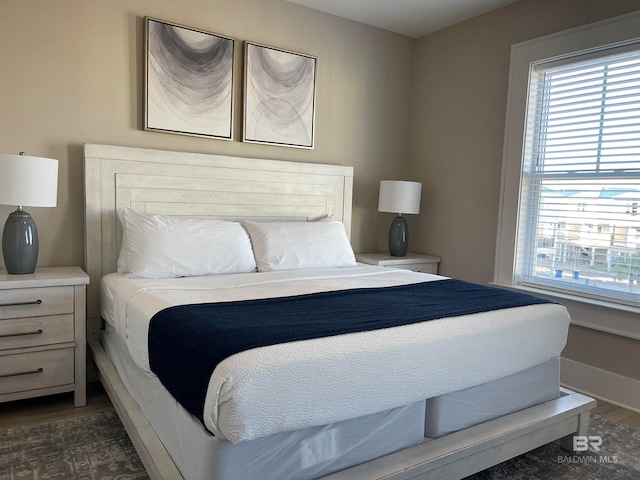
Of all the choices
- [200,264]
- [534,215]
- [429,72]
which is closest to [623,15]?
[534,215]

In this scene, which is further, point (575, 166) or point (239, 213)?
point (239, 213)

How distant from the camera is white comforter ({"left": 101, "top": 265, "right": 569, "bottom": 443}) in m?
1.36

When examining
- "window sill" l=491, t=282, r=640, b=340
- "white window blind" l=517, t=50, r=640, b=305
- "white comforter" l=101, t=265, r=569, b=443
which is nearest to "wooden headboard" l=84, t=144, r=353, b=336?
"white comforter" l=101, t=265, r=569, b=443

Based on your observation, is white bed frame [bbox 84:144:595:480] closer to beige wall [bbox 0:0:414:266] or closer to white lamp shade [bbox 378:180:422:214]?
beige wall [bbox 0:0:414:266]

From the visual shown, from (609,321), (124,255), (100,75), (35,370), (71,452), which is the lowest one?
(71,452)

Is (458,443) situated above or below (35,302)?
below

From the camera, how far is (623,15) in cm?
287

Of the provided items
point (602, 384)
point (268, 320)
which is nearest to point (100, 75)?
point (268, 320)

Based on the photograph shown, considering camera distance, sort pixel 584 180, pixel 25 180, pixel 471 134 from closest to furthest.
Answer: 1. pixel 25 180
2. pixel 584 180
3. pixel 471 134

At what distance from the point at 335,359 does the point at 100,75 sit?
2446 mm

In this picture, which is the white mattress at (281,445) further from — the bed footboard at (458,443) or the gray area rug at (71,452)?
the gray area rug at (71,452)

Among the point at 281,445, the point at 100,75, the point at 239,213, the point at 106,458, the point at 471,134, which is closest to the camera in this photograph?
the point at 281,445

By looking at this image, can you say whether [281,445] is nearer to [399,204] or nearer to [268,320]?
[268,320]

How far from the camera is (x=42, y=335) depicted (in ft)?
8.10
